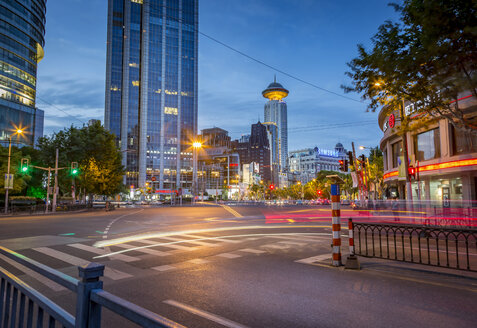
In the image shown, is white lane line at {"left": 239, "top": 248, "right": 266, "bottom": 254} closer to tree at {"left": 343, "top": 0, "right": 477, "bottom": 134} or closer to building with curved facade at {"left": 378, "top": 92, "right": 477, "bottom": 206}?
tree at {"left": 343, "top": 0, "right": 477, "bottom": 134}

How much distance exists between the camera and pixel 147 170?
119 m

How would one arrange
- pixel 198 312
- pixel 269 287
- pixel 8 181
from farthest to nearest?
pixel 8 181 → pixel 269 287 → pixel 198 312

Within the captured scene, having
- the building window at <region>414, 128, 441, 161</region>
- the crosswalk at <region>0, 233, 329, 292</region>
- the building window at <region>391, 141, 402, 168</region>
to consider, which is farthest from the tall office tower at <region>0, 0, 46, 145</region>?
the building window at <region>414, 128, 441, 161</region>

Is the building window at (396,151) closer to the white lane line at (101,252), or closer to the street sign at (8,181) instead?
the white lane line at (101,252)

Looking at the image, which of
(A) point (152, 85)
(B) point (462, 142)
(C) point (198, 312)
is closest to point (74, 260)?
(C) point (198, 312)

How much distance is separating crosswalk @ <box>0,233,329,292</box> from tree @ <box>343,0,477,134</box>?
6.62 meters

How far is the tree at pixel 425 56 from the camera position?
365 inches

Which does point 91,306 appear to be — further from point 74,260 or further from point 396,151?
point 396,151

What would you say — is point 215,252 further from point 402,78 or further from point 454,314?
point 402,78

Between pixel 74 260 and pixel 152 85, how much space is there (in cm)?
11638

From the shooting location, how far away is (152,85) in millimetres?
117000

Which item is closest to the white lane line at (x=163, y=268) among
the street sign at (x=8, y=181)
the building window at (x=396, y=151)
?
the street sign at (x=8, y=181)

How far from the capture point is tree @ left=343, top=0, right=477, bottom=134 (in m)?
9.27

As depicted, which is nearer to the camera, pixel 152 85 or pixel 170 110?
pixel 152 85
